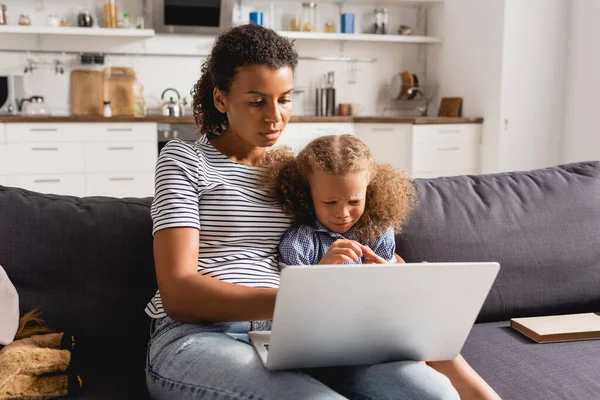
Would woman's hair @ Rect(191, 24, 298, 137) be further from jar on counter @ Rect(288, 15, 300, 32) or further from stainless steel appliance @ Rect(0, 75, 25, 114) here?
jar on counter @ Rect(288, 15, 300, 32)

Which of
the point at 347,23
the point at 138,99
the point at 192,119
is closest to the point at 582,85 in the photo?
the point at 347,23

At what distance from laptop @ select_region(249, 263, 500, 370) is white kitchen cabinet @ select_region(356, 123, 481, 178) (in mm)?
3602

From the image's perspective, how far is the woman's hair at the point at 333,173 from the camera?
1.46 metres

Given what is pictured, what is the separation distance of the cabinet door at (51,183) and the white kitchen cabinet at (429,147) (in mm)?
2120

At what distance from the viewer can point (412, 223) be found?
1776 mm

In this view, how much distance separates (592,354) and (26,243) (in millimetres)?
1365

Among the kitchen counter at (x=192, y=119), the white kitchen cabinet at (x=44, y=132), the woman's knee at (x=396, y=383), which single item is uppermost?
the kitchen counter at (x=192, y=119)

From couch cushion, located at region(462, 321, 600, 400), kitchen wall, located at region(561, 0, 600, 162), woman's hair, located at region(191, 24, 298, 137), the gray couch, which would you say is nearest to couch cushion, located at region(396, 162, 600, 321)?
the gray couch

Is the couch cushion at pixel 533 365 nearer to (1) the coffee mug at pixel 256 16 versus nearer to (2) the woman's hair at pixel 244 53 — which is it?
(2) the woman's hair at pixel 244 53

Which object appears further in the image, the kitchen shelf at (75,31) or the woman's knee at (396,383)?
the kitchen shelf at (75,31)

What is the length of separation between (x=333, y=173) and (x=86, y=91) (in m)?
4.01

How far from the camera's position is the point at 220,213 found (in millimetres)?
1443

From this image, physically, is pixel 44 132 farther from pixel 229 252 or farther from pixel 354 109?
pixel 229 252

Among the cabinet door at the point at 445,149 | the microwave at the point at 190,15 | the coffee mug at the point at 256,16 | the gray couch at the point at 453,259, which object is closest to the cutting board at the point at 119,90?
the microwave at the point at 190,15
